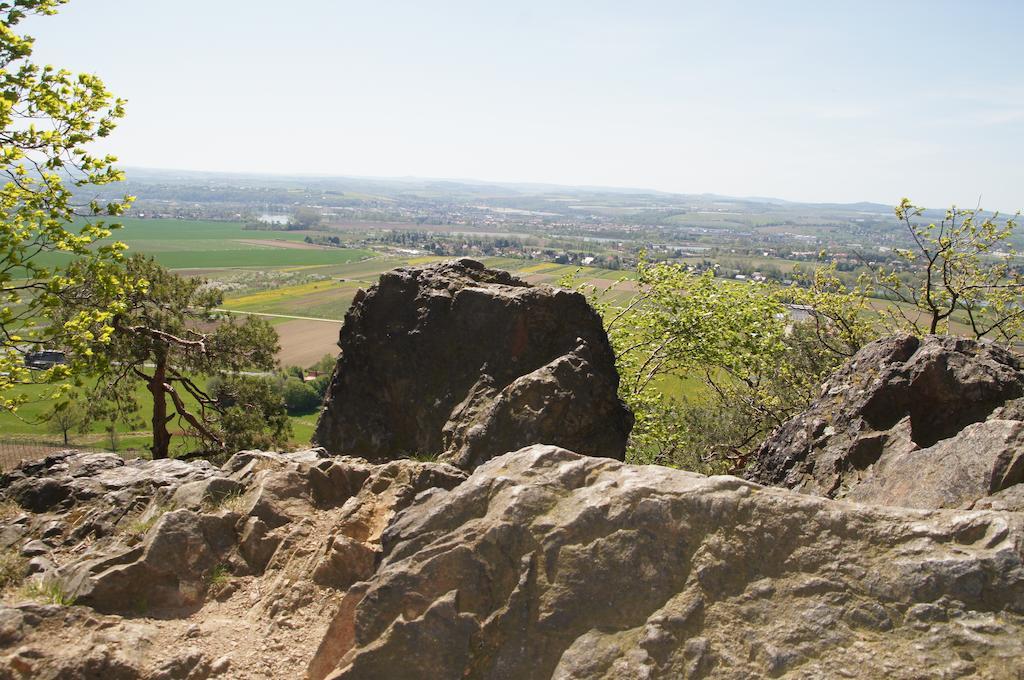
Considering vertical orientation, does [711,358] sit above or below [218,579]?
above

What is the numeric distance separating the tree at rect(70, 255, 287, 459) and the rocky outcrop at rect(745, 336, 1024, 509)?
16.4 m

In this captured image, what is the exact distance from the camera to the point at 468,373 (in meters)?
13.6

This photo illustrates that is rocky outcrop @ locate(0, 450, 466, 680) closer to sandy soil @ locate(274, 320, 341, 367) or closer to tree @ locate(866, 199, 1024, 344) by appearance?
tree @ locate(866, 199, 1024, 344)

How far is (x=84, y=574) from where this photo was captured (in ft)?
27.9

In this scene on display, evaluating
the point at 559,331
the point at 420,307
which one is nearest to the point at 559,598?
the point at 559,331

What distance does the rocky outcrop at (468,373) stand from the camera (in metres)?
12.0

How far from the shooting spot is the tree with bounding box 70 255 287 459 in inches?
786

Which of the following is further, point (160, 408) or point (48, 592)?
point (160, 408)

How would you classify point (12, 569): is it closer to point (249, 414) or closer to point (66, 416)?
point (249, 414)

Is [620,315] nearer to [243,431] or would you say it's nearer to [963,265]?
[963,265]

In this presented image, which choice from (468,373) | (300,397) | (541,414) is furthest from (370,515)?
(300,397)

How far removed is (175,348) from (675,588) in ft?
61.1

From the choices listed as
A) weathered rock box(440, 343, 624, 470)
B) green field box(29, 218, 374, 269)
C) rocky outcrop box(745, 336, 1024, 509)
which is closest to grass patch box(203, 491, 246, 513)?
weathered rock box(440, 343, 624, 470)

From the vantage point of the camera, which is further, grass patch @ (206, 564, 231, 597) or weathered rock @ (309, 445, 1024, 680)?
grass patch @ (206, 564, 231, 597)
